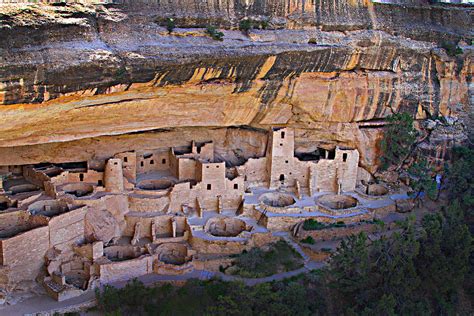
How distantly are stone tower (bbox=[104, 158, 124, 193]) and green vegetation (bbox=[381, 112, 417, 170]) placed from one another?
9721 mm

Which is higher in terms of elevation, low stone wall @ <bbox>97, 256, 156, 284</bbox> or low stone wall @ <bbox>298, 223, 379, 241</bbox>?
low stone wall @ <bbox>298, 223, 379, 241</bbox>

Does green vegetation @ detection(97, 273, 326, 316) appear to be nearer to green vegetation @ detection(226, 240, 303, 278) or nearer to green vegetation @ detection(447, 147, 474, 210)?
green vegetation @ detection(226, 240, 303, 278)

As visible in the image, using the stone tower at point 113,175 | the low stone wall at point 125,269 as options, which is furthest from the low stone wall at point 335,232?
the stone tower at point 113,175

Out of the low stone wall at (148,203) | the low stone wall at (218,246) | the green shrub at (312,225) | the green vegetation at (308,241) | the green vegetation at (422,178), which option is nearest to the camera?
the low stone wall at (218,246)

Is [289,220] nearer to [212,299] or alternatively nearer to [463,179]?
[212,299]

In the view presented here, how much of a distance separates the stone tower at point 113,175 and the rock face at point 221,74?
1.00 meters

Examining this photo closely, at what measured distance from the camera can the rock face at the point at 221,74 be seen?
12.9 metres

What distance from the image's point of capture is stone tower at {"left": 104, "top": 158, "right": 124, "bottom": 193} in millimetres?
17312

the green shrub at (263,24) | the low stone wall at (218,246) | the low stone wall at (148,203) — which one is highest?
the green shrub at (263,24)

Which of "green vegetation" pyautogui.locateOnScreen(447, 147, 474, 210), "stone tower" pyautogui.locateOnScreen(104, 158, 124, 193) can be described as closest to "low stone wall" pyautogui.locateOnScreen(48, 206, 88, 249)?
"stone tower" pyautogui.locateOnScreen(104, 158, 124, 193)

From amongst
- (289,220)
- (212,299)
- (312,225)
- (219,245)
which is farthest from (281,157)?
(212,299)

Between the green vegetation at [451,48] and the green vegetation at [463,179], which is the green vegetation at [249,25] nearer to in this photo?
the green vegetation at [451,48]

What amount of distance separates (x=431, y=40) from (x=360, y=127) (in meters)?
3.97

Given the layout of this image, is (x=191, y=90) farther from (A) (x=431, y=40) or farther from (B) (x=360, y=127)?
(A) (x=431, y=40)
